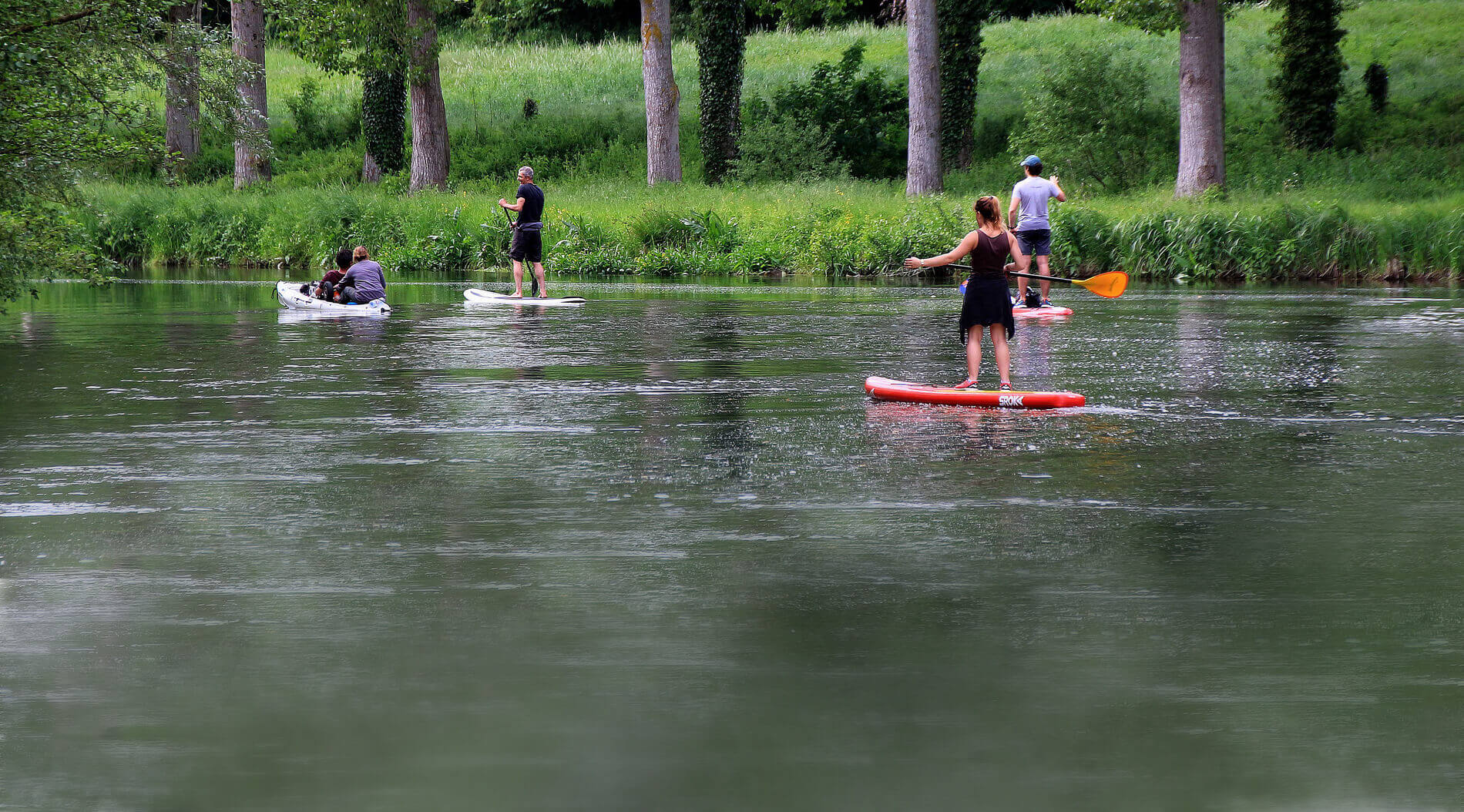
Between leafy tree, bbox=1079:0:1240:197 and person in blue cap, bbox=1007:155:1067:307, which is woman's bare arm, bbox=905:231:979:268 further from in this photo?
leafy tree, bbox=1079:0:1240:197

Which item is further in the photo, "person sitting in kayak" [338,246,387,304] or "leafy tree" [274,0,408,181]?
"leafy tree" [274,0,408,181]

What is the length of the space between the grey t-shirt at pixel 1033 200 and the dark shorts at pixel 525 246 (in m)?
7.72

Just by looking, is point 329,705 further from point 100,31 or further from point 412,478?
point 100,31

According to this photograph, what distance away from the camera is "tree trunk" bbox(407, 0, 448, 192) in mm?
43562

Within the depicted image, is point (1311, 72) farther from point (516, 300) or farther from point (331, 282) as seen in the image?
point (331, 282)

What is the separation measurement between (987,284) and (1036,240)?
10022 millimetres

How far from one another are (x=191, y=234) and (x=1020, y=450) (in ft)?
118

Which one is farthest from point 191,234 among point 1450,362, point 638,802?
point 638,802

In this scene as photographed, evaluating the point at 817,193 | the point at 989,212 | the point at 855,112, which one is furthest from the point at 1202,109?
the point at 989,212

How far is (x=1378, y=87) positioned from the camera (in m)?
44.1

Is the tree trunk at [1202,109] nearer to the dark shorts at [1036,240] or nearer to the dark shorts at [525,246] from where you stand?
the dark shorts at [1036,240]

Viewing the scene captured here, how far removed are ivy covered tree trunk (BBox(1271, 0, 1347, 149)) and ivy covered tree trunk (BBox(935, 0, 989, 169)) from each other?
828 cm

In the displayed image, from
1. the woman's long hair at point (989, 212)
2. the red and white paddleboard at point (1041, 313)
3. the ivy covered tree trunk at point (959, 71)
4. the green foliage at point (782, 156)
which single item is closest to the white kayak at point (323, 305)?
the red and white paddleboard at point (1041, 313)

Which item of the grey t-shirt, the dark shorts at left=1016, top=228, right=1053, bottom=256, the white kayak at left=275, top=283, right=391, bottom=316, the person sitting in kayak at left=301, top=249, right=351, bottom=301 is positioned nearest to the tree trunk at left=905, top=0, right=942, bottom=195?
the dark shorts at left=1016, top=228, right=1053, bottom=256
